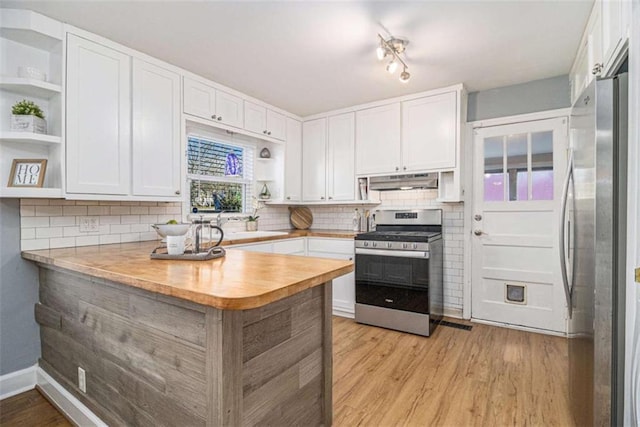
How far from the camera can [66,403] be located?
6.20ft

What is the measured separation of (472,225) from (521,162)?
78 centimetres

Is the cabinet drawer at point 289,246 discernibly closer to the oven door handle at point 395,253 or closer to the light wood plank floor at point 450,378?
the oven door handle at point 395,253

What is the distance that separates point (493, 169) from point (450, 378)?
215cm

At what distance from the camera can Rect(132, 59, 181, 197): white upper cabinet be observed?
97.3 inches

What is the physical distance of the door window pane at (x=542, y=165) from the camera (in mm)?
3086

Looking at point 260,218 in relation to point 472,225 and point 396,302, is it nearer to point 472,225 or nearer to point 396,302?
point 396,302

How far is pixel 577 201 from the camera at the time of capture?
165cm

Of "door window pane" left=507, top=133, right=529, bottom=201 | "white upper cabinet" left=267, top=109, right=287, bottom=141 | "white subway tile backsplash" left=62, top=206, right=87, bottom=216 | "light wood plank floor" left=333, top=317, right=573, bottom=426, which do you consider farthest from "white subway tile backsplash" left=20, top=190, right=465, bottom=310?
"white upper cabinet" left=267, top=109, right=287, bottom=141

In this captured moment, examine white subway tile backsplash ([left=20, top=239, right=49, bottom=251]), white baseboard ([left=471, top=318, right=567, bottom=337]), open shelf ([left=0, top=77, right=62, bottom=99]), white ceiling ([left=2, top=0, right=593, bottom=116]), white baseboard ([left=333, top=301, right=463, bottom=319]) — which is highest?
white ceiling ([left=2, top=0, right=593, bottom=116])

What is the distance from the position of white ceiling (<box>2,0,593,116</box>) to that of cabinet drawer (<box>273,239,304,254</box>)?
5.36ft

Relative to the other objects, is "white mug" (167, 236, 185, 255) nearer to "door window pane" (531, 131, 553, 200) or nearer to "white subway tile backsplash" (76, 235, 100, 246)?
"white subway tile backsplash" (76, 235, 100, 246)

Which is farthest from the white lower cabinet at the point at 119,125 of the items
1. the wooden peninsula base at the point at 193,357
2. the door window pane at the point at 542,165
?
the door window pane at the point at 542,165

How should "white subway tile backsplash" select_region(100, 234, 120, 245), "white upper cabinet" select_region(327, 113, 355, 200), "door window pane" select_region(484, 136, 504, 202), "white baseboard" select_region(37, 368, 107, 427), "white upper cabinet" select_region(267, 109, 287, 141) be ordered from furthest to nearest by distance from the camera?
1. "white upper cabinet" select_region(327, 113, 355, 200)
2. "white upper cabinet" select_region(267, 109, 287, 141)
3. "door window pane" select_region(484, 136, 504, 202)
4. "white subway tile backsplash" select_region(100, 234, 120, 245)
5. "white baseboard" select_region(37, 368, 107, 427)

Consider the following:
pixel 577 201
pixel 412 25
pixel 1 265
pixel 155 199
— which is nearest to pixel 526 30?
pixel 412 25
